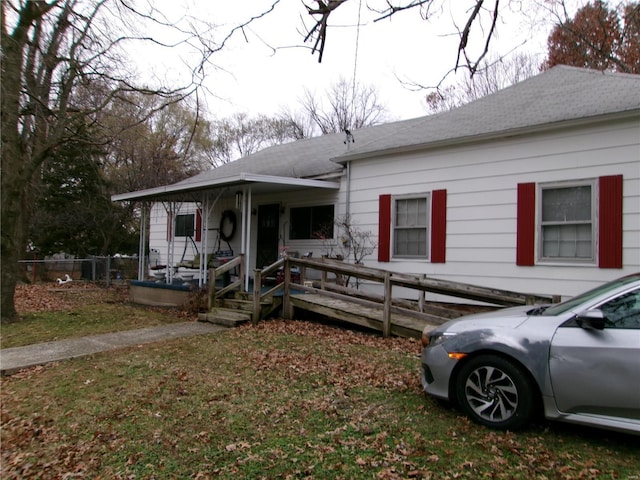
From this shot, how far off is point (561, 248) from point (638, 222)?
1.13 m

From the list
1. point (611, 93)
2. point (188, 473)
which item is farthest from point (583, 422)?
point (611, 93)

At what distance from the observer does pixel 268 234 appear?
12102 mm

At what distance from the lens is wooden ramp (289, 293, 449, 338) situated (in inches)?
258

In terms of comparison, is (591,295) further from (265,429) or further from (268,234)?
(268,234)

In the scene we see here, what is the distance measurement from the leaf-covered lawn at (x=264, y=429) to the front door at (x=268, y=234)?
641 centimetres

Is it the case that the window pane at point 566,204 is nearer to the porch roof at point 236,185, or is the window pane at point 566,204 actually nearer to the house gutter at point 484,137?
the house gutter at point 484,137

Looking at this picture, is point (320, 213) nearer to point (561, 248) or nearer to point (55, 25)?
point (561, 248)

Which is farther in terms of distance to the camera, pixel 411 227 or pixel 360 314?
pixel 411 227

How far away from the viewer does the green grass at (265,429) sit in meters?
3.07

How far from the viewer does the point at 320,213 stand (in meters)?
10.8

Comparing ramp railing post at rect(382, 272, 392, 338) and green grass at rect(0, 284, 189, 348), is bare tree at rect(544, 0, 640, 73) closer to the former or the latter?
ramp railing post at rect(382, 272, 392, 338)

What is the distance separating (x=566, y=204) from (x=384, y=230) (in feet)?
11.2

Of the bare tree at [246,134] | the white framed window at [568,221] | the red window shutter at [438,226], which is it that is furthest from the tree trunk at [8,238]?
the bare tree at [246,134]

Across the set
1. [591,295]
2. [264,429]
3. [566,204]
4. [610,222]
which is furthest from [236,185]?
[591,295]
